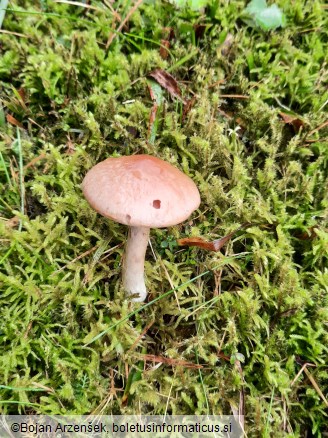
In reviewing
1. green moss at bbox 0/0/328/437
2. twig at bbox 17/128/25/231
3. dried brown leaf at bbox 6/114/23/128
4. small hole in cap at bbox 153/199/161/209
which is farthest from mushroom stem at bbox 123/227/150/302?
dried brown leaf at bbox 6/114/23/128

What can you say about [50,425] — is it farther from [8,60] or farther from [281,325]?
[8,60]

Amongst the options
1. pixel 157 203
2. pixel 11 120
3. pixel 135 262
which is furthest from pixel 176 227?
pixel 11 120

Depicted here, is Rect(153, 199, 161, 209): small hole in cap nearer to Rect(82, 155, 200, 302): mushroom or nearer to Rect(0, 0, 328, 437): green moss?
Rect(82, 155, 200, 302): mushroom

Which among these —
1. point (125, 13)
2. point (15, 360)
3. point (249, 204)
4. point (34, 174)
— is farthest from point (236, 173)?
point (15, 360)

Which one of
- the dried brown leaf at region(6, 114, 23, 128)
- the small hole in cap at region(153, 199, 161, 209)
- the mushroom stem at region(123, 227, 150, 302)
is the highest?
the small hole in cap at region(153, 199, 161, 209)

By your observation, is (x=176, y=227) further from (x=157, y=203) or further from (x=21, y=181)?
(x=21, y=181)

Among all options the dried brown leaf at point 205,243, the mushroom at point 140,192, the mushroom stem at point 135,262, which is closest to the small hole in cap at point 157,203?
the mushroom at point 140,192

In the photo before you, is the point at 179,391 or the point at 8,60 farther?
the point at 8,60
